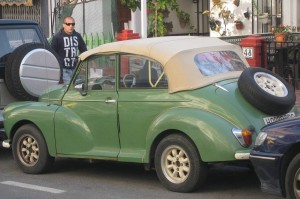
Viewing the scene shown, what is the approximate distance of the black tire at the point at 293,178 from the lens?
5918mm

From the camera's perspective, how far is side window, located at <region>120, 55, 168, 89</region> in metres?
7.48

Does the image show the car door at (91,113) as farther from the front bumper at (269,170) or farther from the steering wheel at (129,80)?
the front bumper at (269,170)

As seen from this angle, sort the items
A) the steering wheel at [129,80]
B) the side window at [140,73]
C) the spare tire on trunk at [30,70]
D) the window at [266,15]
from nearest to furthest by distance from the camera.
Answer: the side window at [140,73] → the steering wheel at [129,80] → the spare tire on trunk at [30,70] → the window at [266,15]

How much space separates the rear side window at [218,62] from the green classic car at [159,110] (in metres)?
0.02

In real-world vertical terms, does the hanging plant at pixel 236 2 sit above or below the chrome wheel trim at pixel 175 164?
Result: above

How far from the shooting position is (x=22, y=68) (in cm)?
934

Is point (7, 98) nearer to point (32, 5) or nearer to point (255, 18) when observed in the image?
point (255, 18)

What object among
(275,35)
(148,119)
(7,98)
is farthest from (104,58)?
(275,35)

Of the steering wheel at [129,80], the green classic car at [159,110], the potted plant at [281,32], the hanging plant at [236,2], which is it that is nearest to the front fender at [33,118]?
the green classic car at [159,110]

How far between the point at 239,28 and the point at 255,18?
596 millimetres

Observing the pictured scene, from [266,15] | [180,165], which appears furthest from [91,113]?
[266,15]

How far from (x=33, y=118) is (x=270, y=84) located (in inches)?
123

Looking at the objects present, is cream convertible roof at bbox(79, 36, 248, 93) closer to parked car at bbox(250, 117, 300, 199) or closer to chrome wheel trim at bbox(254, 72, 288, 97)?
chrome wheel trim at bbox(254, 72, 288, 97)

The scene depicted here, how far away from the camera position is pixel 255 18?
59.8ft
